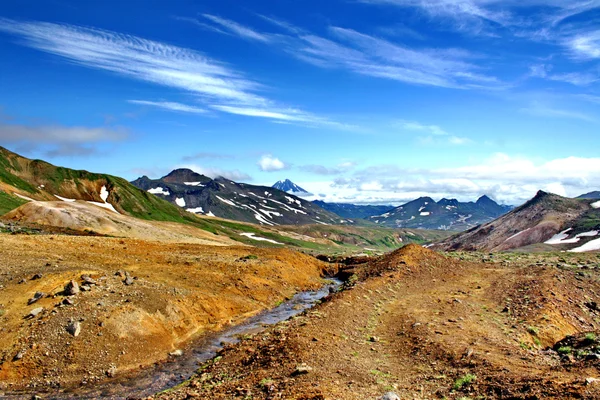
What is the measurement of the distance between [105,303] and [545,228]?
12624 centimetres

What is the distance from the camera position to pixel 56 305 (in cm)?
2452

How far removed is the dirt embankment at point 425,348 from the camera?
15328mm

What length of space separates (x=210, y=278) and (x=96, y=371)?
1761 centimetres

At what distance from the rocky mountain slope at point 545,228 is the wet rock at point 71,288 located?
9294 centimetres

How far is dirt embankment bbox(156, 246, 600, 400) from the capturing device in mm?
15328

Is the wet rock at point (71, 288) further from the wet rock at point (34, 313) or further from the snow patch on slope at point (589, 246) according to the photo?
the snow patch on slope at point (589, 246)

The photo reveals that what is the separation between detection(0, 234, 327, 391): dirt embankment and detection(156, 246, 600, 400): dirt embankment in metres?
5.32

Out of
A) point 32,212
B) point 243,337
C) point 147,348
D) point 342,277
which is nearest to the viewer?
point 147,348

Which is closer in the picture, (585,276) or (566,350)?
(566,350)

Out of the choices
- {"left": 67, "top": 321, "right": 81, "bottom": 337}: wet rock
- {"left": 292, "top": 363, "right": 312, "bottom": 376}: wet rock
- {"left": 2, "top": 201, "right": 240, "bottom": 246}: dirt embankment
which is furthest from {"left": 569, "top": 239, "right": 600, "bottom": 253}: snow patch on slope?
{"left": 67, "top": 321, "right": 81, "bottom": 337}: wet rock

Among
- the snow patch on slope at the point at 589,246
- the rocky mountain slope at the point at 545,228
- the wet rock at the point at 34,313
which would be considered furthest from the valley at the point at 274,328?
the rocky mountain slope at the point at 545,228

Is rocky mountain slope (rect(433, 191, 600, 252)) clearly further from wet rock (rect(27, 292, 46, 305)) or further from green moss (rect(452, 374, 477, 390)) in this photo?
wet rock (rect(27, 292, 46, 305))

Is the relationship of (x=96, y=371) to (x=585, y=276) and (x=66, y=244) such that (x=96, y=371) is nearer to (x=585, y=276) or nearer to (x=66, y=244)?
(x=66, y=244)

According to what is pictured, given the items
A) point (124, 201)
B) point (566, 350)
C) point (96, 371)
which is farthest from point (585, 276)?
point (124, 201)
